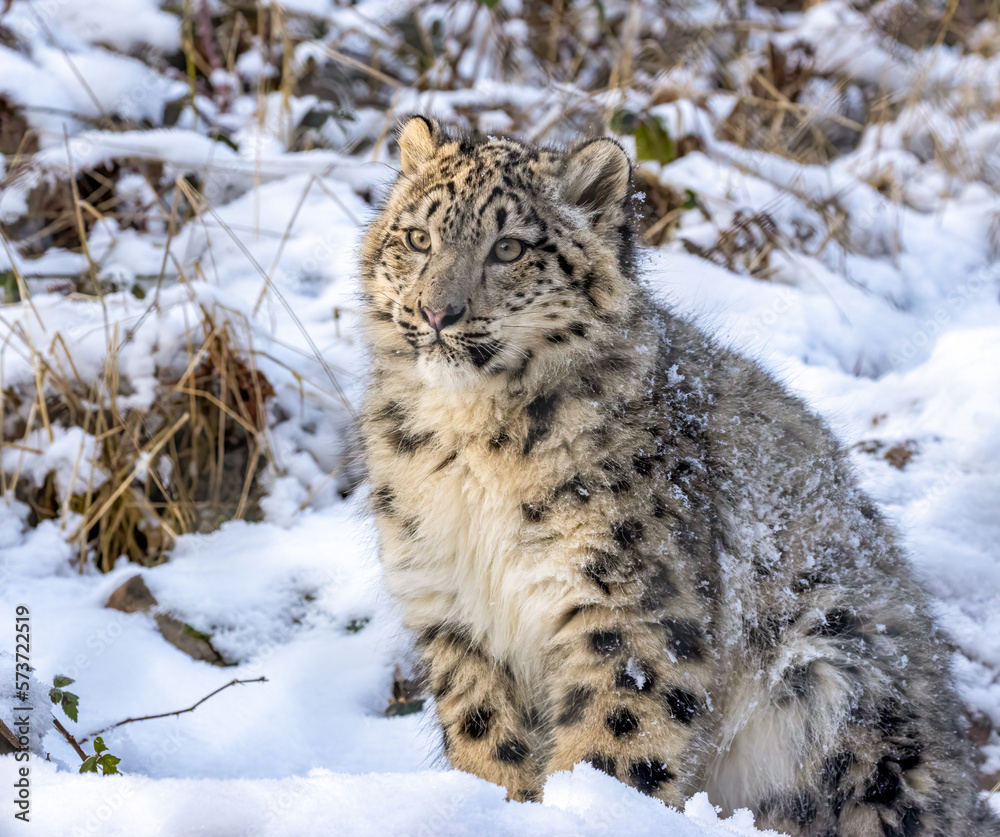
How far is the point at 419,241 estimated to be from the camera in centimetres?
341

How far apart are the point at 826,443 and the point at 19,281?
4425 mm

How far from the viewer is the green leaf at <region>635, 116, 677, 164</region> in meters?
7.41

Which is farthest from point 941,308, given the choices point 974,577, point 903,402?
point 974,577

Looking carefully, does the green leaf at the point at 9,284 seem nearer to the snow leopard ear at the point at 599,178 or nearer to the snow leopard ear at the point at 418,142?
the snow leopard ear at the point at 418,142

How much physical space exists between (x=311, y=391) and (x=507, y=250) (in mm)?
2882

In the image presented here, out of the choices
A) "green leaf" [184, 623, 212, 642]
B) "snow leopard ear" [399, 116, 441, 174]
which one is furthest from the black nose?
"green leaf" [184, 623, 212, 642]

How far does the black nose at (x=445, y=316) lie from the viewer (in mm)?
3086

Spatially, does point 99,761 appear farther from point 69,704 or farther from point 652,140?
point 652,140

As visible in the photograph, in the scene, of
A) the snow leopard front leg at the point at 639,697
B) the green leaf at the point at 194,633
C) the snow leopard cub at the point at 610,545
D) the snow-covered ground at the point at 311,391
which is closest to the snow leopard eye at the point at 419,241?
the snow leopard cub at the point at 610,545

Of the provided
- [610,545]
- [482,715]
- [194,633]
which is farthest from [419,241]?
[194,633]

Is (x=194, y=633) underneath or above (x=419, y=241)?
underneath

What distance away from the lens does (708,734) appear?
3104 mm

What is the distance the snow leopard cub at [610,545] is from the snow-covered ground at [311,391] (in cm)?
46

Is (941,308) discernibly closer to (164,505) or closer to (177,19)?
(164,505)
